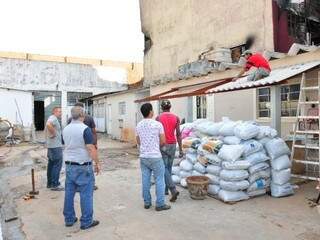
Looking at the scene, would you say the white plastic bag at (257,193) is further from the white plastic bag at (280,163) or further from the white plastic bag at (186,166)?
the white plastic bag at (186,166)

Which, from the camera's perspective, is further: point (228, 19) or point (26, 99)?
point (26, 99)

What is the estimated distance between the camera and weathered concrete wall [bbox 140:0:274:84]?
1241 centimetres

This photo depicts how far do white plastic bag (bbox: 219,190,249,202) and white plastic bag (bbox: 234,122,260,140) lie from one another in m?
1.04

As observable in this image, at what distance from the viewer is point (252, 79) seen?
808 cm

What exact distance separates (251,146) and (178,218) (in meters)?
2.08

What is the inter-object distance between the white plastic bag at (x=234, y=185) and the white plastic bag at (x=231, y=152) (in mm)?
417

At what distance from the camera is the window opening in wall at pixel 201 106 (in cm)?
1302

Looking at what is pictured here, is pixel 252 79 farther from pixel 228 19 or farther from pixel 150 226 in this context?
pixel 228 19

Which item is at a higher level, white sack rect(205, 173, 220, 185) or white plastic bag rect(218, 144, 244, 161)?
white plastic bag rect(218, 144, 244, 161)

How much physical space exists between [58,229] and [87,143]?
4.38ft

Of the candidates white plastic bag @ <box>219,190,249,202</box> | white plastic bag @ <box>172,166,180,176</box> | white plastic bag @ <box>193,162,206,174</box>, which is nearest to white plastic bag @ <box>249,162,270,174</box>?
white plastic bag @ <box>219,190,249,202</box>

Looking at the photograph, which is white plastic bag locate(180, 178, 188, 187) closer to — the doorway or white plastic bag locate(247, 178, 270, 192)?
white plastic bag locate(247, 178, 270, 192)

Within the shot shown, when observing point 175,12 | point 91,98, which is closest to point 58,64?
point 91,98

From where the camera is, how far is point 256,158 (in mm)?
6324
